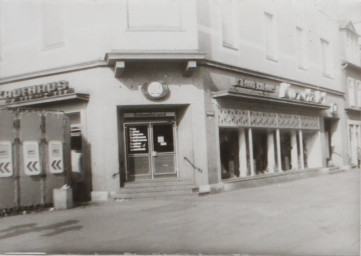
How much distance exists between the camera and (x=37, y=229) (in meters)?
8.14

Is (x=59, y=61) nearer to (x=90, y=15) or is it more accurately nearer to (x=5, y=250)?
(x=90, y=15)

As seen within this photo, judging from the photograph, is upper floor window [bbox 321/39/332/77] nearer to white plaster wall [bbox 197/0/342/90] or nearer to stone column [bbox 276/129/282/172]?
white plaster wall [bbox 197/0/342/90]

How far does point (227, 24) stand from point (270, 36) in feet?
9.77

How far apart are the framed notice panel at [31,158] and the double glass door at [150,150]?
3079mm

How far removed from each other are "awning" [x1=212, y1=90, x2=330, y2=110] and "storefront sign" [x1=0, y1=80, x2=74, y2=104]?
14.8 ft

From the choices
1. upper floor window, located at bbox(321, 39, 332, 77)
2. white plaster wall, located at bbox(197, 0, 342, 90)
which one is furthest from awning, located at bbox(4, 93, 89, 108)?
upper floor window, located at bbox(321, 39, 332, 77)

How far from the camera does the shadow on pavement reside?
776cm

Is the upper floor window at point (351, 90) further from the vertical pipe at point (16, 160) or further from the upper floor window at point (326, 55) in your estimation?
the vertical pipe at point (16, 160)

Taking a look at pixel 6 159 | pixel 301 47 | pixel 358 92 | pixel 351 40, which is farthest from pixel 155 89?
pixel 358 92

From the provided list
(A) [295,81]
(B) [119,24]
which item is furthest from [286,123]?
(B) [119,24]

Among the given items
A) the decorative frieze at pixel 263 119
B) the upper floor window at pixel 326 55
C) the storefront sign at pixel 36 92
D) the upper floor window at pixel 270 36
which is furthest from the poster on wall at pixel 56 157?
the upper floor window at pixel 326 55

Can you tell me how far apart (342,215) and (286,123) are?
10065 mm

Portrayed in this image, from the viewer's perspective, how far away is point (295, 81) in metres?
18.2

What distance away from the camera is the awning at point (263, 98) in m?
13.6
